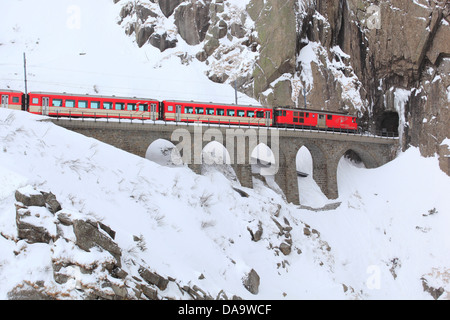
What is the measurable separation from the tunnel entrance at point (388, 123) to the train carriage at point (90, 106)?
26.9m

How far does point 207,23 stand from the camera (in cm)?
5388

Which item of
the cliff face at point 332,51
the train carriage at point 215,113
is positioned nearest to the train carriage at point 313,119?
the train carriage at point 215,113

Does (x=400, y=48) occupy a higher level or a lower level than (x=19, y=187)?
higher

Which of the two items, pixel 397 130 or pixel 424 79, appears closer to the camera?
pixel 424 79

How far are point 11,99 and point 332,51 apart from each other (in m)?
35.3

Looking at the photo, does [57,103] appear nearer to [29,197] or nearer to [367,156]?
[29,197]

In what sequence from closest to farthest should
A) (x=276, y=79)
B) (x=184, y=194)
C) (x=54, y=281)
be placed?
1. (x=54, y=281)
2. (x=184, y=194)
3. (x=276, y=79)

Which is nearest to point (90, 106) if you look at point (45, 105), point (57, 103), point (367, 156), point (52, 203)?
point (57, 103)

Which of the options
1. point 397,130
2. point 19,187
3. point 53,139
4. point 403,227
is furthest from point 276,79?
point 19,187

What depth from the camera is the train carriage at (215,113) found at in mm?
34438

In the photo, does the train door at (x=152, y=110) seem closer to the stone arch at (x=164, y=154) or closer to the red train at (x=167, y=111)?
the red train at (x=167, y=111)

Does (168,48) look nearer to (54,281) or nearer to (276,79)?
(276,79)

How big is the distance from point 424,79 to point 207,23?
2823 centimetres
